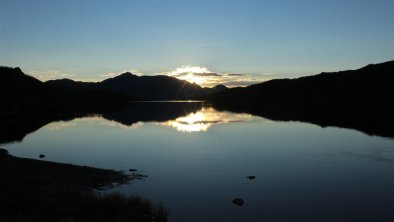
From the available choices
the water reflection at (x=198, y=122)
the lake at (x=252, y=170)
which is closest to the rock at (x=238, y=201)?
the lake at (x=252, y=170)

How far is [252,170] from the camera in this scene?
136 ft

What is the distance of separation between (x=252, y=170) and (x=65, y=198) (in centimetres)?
2069

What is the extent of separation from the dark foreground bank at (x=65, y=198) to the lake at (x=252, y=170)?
2.63 metres

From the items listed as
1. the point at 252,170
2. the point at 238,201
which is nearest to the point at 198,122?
the point at 252,170

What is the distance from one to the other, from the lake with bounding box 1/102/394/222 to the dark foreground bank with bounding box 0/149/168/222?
2627mm

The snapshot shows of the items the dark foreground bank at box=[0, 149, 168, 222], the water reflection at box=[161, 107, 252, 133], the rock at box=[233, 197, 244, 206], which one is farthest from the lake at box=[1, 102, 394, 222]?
the water reflection at box=[161, 107, 252, 133]

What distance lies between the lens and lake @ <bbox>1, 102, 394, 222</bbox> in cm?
2706

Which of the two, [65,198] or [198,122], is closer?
[65,198]

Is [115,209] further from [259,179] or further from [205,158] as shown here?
[205,158]

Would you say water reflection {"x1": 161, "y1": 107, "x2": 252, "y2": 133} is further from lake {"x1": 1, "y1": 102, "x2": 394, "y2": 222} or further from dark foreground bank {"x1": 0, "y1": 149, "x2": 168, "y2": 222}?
dark foreground bank {"x1": 0, "y1": 149, "x2": 168, "y2": 222}

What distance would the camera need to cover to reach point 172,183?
35.5 meters

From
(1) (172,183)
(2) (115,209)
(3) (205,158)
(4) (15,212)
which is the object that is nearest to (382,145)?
(3) (205,158)

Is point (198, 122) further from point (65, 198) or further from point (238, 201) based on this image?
point (65, 198)

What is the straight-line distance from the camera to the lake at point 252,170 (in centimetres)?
2706
